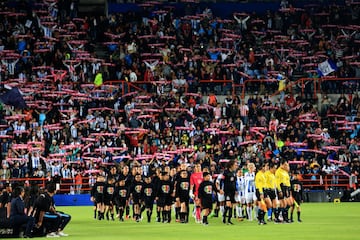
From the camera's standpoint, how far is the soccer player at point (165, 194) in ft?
114

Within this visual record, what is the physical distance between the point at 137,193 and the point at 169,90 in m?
19.7

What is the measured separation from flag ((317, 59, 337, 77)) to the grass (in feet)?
60.3

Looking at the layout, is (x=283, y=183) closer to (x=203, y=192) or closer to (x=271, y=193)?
(x=271, y=193)

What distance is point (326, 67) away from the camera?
56.2m

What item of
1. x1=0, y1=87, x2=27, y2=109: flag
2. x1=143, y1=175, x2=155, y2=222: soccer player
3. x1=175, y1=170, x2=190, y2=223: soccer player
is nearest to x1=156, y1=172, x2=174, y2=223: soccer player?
x1=143, y1=175, x2=155, y2=222: soccer player

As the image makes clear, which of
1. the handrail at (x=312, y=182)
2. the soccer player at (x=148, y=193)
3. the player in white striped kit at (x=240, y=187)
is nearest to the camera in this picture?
the player in white striped kit at (x=240, y=187)

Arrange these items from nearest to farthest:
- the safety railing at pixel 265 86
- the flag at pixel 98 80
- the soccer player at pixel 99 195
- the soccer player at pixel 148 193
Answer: the soccer player at pixel 148 193
the soccer player at pixel 99 195
the flag at pixel 98 80
the safety railing at pixel 265 86

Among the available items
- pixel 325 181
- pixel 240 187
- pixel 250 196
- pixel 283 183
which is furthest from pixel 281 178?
pixel 325 181

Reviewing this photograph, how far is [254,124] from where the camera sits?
171 feet

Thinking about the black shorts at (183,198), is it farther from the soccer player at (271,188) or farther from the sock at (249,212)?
the soccer player at (271,188)

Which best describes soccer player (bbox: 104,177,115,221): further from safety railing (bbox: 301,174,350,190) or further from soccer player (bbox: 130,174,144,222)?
safety railing (bbox: 301,174,350,190)

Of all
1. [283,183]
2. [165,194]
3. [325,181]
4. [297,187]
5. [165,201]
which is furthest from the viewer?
[325,181]

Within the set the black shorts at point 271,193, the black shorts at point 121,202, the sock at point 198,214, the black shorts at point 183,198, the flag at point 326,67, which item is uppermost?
the flag at point 326,67

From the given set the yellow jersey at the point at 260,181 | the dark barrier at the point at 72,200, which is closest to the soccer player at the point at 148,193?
the yellow jersey at the point at 260,181
